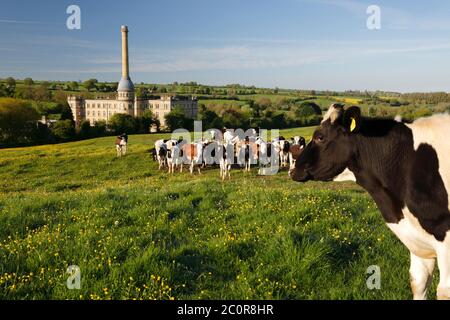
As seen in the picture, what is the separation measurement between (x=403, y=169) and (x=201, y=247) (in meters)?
3.26

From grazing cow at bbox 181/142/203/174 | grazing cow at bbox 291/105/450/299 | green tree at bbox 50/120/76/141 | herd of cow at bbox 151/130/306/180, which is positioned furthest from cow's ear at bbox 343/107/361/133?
green tree at bbox 50/120/76/141

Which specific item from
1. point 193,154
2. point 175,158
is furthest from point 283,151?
point 175,158

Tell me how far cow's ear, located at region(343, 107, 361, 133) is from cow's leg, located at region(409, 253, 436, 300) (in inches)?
65.0

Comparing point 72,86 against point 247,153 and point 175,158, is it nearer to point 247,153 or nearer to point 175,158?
point 175,158

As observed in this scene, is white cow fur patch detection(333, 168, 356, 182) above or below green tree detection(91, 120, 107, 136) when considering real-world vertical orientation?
above

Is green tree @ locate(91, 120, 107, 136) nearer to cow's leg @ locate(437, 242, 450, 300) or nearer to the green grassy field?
the green grassy field

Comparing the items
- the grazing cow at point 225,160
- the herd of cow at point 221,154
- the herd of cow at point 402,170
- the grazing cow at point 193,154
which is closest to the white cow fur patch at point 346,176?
the herd of cow at point 402,170

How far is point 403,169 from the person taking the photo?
433 centimetres

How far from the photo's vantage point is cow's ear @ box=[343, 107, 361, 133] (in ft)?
14.6

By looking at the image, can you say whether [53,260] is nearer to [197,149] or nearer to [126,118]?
[197,149]

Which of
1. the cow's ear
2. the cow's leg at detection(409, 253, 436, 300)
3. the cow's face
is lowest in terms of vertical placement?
the cow's leg at detection(409, 253, 436, 300)
